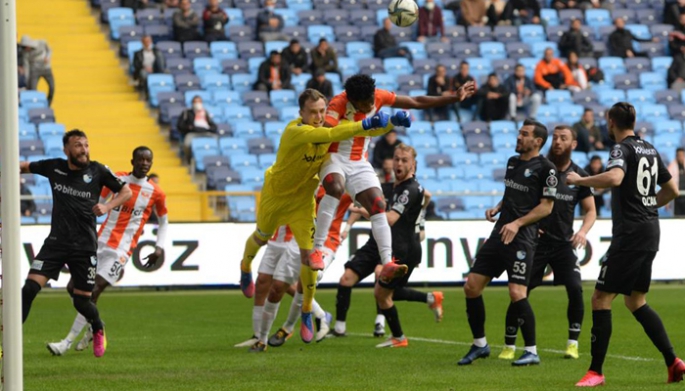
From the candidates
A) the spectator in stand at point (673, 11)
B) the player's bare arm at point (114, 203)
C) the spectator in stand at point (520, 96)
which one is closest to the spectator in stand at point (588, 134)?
the spectator in stand at point (520, 96)

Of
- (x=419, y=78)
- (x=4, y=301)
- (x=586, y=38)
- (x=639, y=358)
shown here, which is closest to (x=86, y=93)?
(x=419, y=78)

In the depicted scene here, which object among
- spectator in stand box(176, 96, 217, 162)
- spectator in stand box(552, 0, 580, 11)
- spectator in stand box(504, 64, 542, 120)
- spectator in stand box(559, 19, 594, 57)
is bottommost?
spectator in stand box(176, 96, 217, 162)

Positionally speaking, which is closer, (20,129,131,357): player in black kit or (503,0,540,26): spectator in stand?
(20,129,131,357): player in black kit

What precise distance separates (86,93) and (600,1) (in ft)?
45.5

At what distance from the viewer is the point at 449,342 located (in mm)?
14289

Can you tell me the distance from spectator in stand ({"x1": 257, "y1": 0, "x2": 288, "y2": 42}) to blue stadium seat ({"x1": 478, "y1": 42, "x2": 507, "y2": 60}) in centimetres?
492

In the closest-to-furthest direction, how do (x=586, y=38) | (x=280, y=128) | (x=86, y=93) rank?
(x=280, y=128) < (x=86, y=93) < (x=586, y=38)

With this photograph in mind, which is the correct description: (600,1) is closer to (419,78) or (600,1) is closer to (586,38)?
(586,38)

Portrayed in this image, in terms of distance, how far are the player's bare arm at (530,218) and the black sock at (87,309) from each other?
411cm

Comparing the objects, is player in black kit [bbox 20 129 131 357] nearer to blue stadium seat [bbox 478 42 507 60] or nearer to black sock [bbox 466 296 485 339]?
black sock [bbox 466 296 485 339]

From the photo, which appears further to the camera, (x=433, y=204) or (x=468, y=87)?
(x=433, y=204)

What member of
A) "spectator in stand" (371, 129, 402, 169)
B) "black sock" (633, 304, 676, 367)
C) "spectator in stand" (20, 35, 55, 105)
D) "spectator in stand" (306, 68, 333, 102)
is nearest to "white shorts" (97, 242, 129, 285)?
"black sock" (633, 304, 676, 367)

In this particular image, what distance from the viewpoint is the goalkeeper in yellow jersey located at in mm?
12078

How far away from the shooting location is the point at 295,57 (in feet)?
93.6
